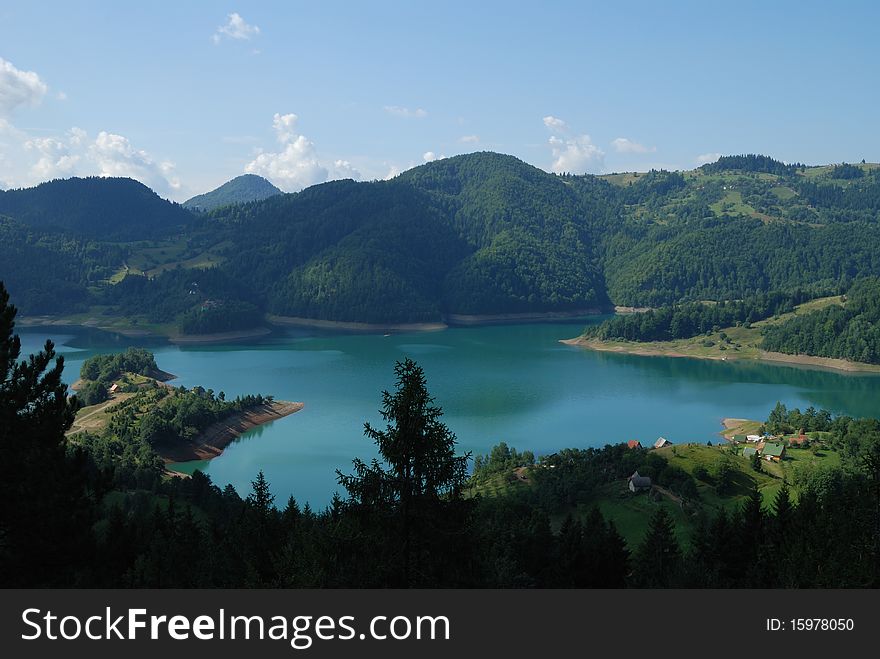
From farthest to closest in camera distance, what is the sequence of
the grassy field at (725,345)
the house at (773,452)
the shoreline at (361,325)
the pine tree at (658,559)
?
the shoreline at (361,325) < the grassy field at (725,345) < the house at (773,452) < the pine tree at (658,559)

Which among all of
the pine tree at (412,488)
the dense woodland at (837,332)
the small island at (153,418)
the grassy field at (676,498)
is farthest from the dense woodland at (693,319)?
the pine tree at (412,488)

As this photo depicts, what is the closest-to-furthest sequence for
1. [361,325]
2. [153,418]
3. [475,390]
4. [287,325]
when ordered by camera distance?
[153,418] < [475,390] < [361,325] < [287,325]

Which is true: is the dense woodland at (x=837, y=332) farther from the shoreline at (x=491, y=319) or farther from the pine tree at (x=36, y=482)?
the pine tree at (x=36, y=482)

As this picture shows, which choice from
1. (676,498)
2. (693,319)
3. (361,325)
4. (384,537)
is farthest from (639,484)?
(361,325)

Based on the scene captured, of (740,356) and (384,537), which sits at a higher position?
(384,537)

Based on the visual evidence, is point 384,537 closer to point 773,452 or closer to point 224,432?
point 773,452

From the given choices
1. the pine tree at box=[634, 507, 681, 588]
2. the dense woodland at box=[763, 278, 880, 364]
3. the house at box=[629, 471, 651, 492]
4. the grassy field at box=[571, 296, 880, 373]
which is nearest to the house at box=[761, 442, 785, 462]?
the house at box=[629, 471, 651, 492]

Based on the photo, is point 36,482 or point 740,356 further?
point 740,356
